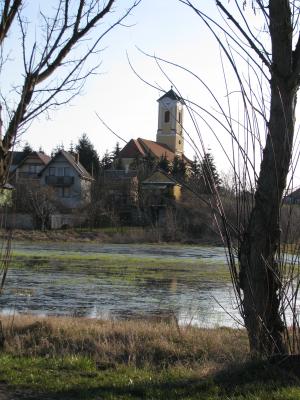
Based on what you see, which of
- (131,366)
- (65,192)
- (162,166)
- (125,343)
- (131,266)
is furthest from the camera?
(65,192)

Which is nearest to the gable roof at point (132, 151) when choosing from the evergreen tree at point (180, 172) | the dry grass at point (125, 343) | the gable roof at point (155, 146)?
the gable roof at point (155, 146)

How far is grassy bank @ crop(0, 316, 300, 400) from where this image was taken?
227 inches

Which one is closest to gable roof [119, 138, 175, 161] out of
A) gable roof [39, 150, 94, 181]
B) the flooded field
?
gable roof [39, 150, 94, 181]

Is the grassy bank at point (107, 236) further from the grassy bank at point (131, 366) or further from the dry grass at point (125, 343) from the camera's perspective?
the grassy bank at point (131, 366)

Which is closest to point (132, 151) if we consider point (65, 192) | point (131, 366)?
point (65, 192)

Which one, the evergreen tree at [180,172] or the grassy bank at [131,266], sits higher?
the evergreen tree at [180,172]

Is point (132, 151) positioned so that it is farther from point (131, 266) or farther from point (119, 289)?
point (119, 289)

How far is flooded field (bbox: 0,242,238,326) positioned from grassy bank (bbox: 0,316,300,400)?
1125 mm

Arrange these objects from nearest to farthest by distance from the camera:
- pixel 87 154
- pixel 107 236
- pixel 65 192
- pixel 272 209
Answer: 1. pixel 272 209
2. pixel 107 236
3. pixel 65 192
4. pixel 87 154

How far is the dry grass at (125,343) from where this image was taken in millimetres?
9156

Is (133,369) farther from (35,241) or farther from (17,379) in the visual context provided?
(35,241)

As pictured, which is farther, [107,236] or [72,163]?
[72,163]

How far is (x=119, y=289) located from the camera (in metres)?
25.0

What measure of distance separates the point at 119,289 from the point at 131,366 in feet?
56.1
